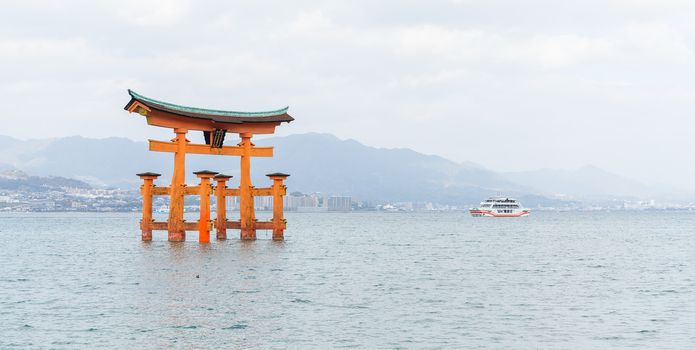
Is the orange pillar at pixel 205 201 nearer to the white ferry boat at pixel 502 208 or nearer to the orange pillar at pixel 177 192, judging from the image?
the orange pillar at pixel 177 192

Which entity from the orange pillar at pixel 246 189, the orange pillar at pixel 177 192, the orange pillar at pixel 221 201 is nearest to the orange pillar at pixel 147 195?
the orange pillar at pixel 177 192

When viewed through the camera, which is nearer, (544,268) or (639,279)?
(639,279)

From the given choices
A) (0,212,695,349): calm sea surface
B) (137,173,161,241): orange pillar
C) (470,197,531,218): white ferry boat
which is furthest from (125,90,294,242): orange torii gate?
(470,197,531,218): white ferry boat

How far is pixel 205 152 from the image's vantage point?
56438 mm

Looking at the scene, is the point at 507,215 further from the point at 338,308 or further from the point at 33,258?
the point at 338,308

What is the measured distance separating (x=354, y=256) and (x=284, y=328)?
3034cm

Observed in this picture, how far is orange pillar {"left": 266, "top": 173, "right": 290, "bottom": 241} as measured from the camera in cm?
5681

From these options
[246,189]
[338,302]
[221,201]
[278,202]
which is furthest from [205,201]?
[338,302]

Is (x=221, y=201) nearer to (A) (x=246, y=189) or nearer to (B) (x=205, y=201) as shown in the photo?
(A) (x=246, y=189)

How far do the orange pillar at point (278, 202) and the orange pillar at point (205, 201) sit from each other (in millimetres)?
4232

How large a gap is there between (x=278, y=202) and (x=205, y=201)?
625cm

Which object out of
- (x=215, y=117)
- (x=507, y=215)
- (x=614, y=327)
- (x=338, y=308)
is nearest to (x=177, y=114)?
(x=215, y=117)

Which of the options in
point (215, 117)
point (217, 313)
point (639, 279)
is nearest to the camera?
point (217, 313)

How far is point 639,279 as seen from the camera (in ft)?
132
